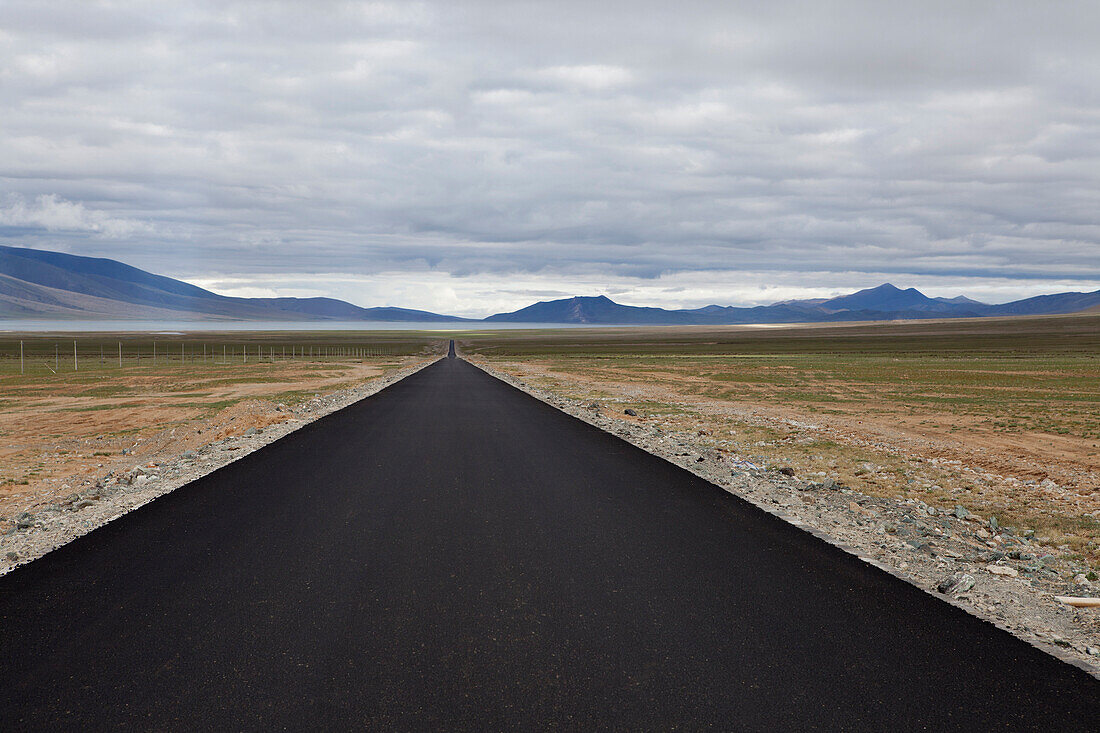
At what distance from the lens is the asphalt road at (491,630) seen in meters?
3.92

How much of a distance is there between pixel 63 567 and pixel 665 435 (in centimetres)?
1348

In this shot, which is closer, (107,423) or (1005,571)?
(1005,571)

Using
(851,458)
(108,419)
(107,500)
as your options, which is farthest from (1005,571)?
(108,419)

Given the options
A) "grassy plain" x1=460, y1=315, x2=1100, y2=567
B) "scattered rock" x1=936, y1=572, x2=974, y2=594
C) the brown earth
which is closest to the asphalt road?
"scattered rock" x1=936, y1=572, x2=974, y2=594

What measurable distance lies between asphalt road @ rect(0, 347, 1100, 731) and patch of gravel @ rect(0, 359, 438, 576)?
0.40 m

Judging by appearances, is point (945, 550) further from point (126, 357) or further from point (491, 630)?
point (126, 357)

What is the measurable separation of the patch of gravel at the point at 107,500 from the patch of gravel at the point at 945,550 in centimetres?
866

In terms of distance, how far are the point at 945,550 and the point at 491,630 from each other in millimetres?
5686

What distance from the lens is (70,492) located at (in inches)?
421

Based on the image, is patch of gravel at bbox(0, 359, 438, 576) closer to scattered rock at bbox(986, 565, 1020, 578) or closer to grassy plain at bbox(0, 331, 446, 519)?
grassy plain at bbox(0, 331, 446, 519)

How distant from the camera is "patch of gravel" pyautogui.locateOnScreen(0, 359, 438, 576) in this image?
23.8 ft

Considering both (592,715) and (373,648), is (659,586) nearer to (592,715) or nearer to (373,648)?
(592,715)

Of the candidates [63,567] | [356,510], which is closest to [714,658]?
[356,510]

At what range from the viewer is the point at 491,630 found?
495 centimetres
